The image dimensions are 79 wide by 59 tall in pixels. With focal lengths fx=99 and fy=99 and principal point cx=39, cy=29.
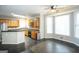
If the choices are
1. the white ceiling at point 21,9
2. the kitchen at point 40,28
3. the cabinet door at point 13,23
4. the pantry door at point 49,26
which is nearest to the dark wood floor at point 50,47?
the kitchen at point 40,28

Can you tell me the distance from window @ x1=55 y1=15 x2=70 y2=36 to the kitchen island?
0.72m

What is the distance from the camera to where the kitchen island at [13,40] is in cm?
193

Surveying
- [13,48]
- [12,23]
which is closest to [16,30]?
[12,23]

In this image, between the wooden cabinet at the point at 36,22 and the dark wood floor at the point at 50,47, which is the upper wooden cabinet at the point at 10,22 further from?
the dark wood floor at the point at 50,47

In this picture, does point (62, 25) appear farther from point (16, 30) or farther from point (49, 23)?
point (16, 30)

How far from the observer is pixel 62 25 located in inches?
79.1

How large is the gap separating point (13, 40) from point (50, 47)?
76 centimetres

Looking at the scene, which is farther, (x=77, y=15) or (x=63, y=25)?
(x=63, y=25)

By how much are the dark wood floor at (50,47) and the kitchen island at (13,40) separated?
0.51ft

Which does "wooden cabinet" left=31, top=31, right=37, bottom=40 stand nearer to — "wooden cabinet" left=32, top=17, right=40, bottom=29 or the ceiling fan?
"wooden cabinet" left=32, top=17, right=40, bottom=29
